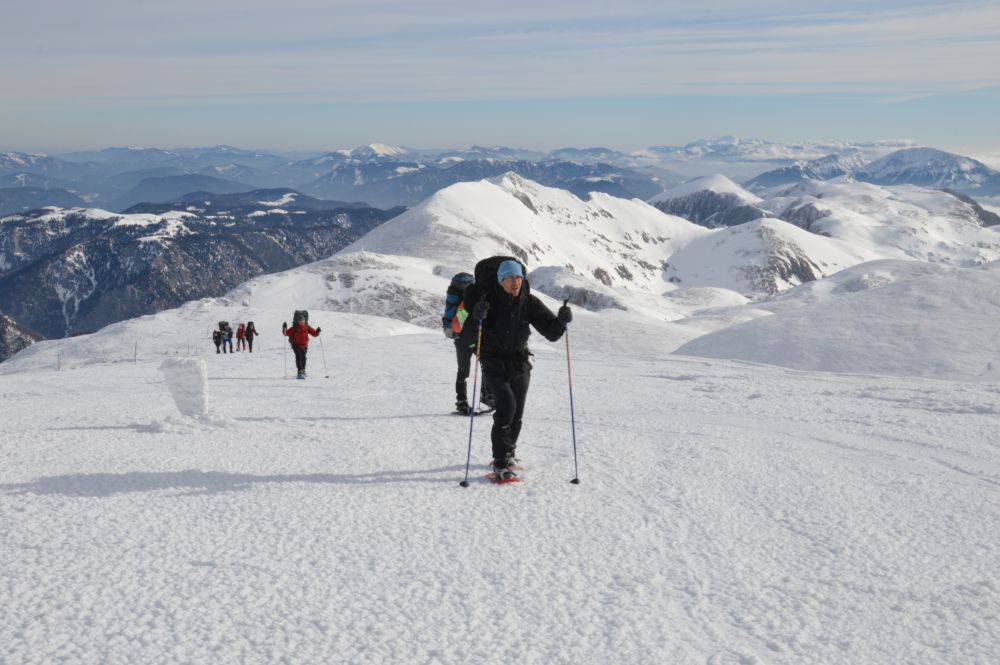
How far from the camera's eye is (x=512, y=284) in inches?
306

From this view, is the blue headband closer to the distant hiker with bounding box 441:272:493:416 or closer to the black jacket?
the black jacket

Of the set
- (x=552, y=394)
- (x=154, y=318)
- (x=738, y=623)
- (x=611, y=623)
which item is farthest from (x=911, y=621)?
(x=154, y=318)

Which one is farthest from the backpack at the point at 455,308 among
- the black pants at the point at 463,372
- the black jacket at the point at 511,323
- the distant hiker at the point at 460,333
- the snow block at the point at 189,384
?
the snow block at the point at 189,384

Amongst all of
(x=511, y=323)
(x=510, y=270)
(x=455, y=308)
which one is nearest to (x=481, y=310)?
(x=511, y=323)

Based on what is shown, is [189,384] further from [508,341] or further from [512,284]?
[512,284]

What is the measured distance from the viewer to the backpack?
896 centimetres

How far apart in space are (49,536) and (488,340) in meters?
4.69

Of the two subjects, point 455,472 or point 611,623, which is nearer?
point 611,623

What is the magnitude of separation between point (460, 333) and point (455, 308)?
0.57m

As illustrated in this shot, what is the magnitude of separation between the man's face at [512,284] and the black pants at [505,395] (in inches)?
33.1

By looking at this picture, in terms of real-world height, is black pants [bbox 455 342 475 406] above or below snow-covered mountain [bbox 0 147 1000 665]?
above

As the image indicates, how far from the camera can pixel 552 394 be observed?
14195 mm

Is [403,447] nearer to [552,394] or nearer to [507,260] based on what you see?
[507,260]

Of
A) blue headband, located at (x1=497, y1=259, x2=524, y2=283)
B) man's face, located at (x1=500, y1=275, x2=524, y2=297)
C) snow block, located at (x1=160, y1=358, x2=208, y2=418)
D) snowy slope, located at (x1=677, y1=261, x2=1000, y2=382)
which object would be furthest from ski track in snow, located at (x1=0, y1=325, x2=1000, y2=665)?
snowy slope, located at (x1=677, y1=261, x2=1000, y2=382)
